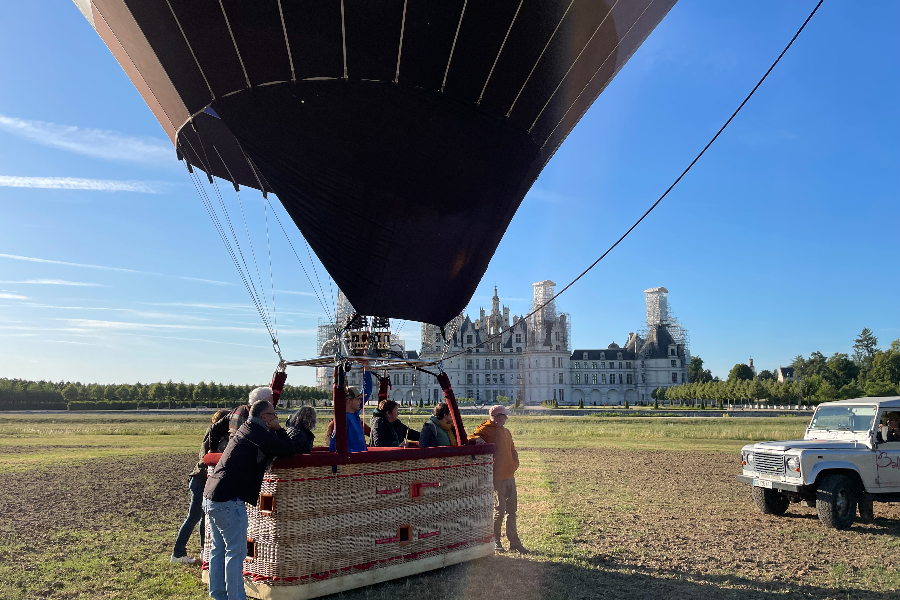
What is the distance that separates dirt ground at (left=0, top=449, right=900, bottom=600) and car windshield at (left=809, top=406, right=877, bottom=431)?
1.23 metres

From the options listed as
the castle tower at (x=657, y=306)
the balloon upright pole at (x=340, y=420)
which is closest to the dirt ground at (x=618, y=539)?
the balloon upright pole at (x=340, y=420)

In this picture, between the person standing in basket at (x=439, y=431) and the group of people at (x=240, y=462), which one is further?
the person standing in basket at (x=439, y=431)

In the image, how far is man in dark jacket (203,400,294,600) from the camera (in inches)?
170

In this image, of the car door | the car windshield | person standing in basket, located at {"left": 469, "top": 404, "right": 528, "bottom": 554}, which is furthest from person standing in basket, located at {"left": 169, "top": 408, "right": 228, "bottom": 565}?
the car windshield

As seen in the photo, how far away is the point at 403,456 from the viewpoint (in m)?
5.33

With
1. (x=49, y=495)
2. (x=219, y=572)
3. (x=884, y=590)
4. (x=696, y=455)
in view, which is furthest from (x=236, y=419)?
(x=696, y=455)

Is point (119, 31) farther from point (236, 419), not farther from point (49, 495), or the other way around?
point (49, 495)

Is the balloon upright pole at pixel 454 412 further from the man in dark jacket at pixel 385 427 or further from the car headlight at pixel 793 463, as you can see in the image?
the car headlight at pixel 793 463

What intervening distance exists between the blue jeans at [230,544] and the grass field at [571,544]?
82cm

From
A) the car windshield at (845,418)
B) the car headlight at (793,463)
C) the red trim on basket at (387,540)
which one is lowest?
the red trim on basket at (387,540)

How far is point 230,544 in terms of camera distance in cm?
438

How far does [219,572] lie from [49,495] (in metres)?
7.54

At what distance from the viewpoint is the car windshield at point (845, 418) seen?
8539 millimetres

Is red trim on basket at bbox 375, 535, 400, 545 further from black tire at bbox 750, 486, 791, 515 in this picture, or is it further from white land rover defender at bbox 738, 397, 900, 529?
black tire at bbox 750, 486, 791, 515
